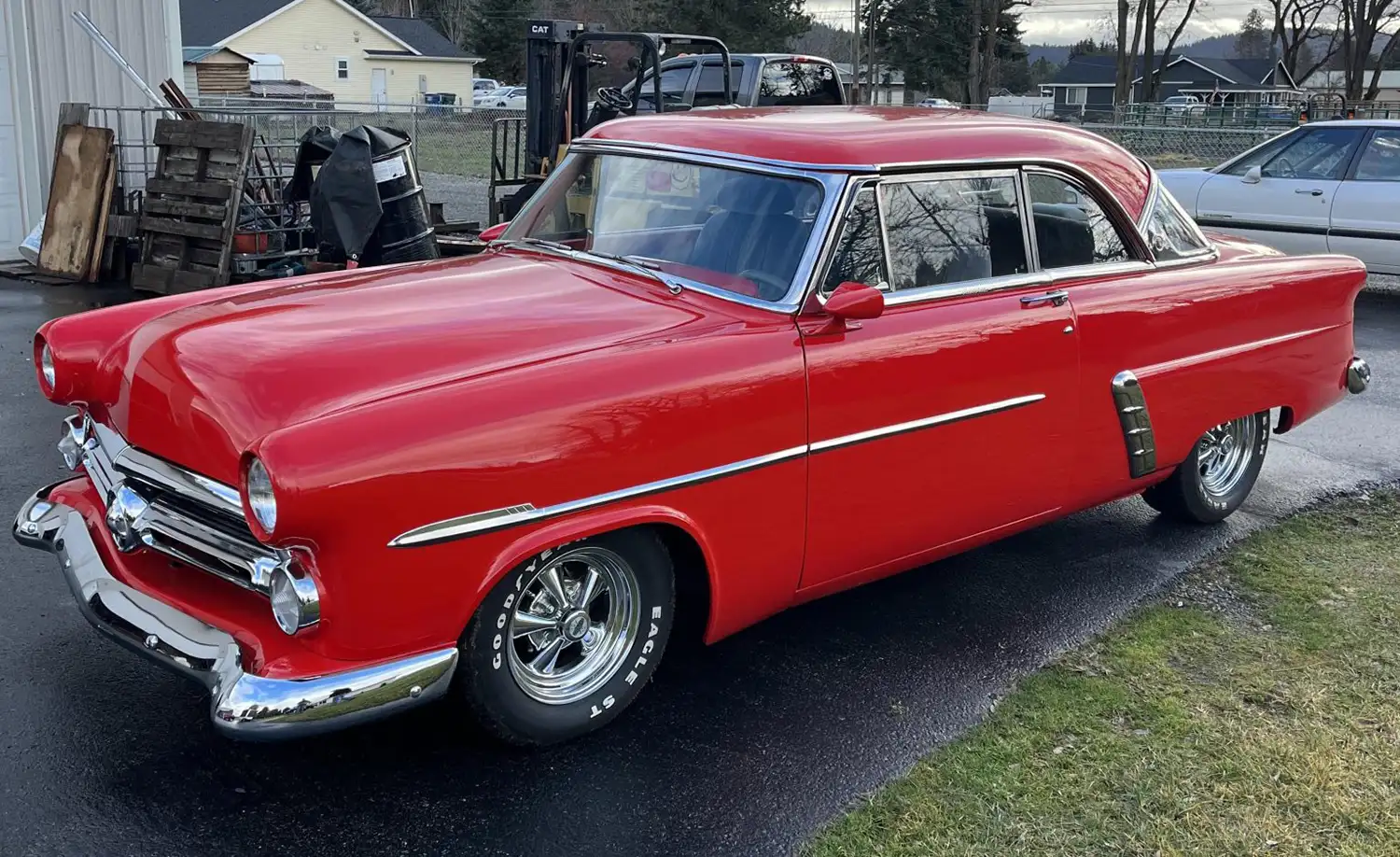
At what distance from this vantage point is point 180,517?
129 inches

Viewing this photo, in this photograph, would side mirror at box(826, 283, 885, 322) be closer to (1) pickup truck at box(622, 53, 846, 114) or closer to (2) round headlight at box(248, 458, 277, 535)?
(2) round headlight at box(248, 458, 277, 535)

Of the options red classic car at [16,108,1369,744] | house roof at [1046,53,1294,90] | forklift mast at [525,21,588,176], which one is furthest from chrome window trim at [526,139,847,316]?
house roof at [1046,53,1294,90]

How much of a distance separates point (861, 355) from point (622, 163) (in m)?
1.28

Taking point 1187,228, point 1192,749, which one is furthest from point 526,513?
point 1187,228

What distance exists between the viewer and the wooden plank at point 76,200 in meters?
10.9

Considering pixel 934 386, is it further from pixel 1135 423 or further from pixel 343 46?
pixel 343 46

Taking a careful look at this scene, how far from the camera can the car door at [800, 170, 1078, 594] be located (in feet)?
12.3

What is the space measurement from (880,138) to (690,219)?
693mm

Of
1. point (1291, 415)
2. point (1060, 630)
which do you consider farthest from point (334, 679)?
point (1291, 415)

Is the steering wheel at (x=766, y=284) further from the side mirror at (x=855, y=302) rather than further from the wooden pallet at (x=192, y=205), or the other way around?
the wooden pallet at (x=192, y=205)

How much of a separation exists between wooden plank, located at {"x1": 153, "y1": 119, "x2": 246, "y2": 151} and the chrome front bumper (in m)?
7.41

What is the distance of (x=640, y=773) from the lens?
11.2 ft

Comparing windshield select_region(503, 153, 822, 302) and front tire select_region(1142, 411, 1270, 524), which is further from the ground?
windshield select_region(503, 153, 822, 302)

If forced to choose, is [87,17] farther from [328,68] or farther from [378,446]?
[328,68]
